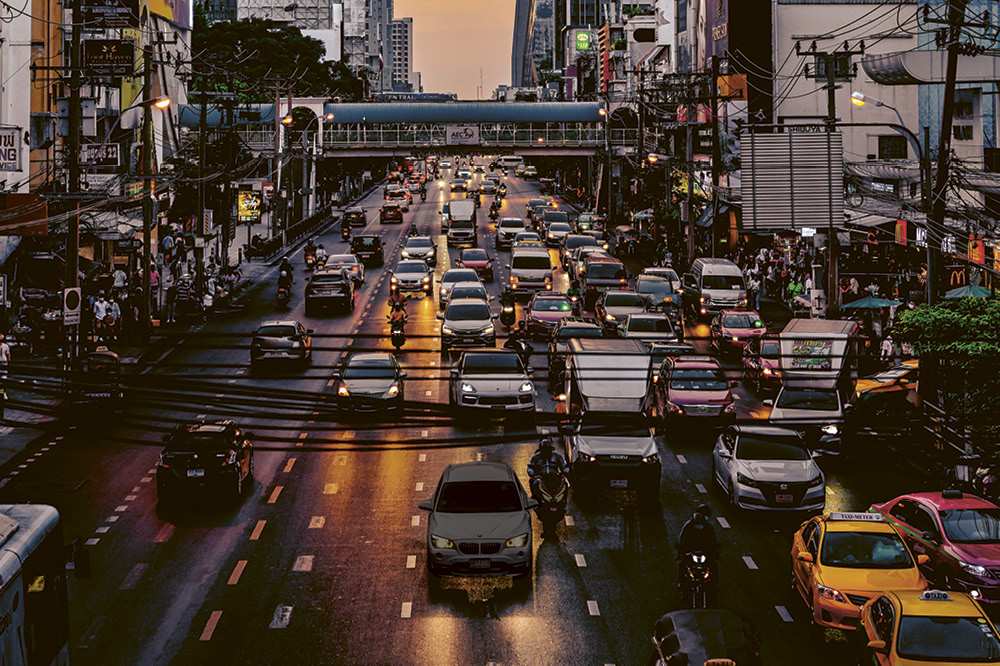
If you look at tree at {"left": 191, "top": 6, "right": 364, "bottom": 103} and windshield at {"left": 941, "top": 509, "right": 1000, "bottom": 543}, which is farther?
tree at {"left": 191, "top": 6, "right": 364, "bottom": 103}

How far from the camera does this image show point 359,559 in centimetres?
1955

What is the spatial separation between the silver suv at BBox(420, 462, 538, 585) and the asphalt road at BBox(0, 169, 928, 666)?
0.54 meters

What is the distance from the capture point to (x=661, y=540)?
67.7ft

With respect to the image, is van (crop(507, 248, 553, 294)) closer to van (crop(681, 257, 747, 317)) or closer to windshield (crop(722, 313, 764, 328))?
van (crop(681, 257, 747, 317))

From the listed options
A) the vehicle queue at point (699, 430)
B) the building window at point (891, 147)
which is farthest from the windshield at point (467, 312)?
the building window at point (891, 147)

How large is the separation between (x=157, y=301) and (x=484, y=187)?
75.6m

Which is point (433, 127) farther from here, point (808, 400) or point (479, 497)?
point (479, 497)

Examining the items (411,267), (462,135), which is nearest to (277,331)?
(411,267)

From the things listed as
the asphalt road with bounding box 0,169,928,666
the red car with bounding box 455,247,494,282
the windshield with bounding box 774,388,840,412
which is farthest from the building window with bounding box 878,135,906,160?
the asphalt road with bounding box 0,169,928,666

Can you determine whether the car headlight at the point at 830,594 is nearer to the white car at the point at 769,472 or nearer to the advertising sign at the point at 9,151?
the white car at the point at 769,472

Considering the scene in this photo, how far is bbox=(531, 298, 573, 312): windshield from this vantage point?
134 ft

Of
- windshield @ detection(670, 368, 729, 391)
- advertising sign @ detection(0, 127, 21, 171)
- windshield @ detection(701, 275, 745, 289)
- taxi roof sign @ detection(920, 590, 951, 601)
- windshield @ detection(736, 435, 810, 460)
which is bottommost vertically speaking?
taxi roof sign @ detection(920, 590, 951, 601)

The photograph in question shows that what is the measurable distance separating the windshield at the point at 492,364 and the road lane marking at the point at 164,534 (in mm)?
9488

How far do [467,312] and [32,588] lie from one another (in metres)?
28.0
